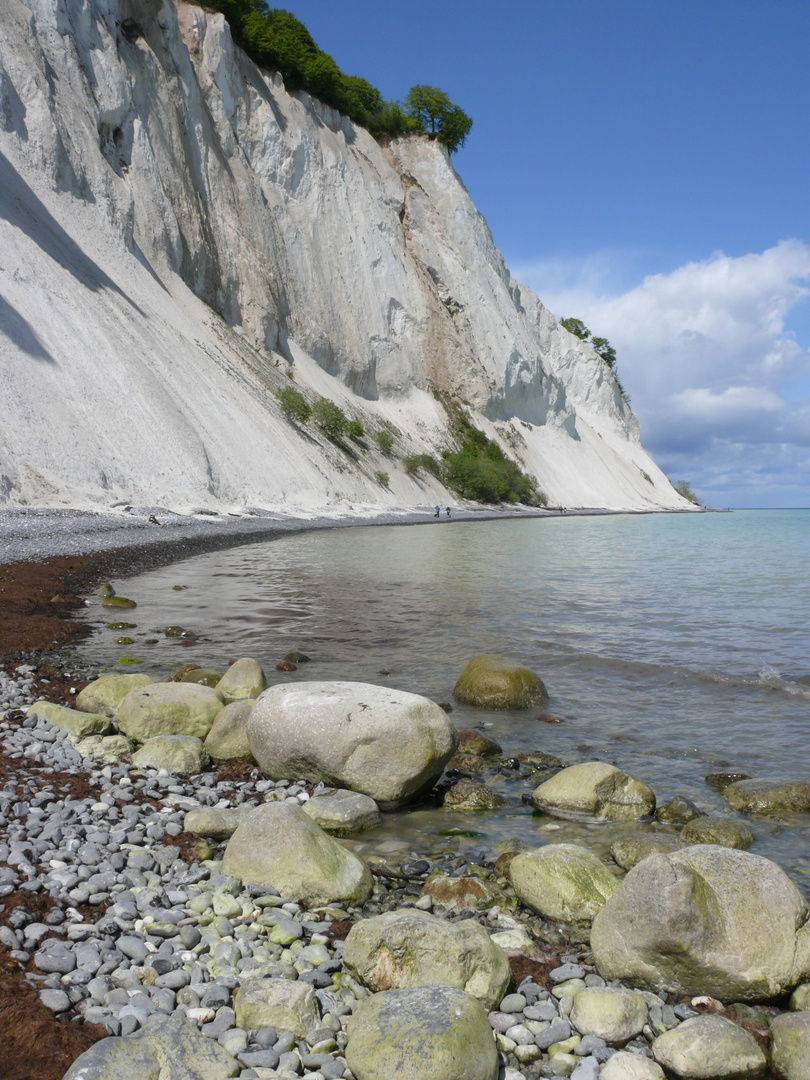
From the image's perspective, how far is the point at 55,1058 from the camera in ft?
9.50

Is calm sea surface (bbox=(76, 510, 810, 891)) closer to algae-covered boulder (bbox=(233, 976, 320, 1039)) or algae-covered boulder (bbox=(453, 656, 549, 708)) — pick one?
algae-covered boulder (bbox=(453, 656, 549, 708))

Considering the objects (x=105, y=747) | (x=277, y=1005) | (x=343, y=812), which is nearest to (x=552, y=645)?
(x=343, y=812)

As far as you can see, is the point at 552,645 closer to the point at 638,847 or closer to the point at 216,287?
the point at 638,847

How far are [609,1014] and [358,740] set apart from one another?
300 cm

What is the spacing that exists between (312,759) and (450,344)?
66.4 meters

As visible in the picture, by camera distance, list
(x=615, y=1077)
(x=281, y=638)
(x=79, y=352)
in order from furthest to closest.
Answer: (x=79, y=352)
(x=281, y=638)
(x=615, y=1077)

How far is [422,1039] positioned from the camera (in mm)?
3051

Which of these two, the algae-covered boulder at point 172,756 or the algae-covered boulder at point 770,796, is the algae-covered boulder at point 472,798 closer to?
the algae-covered boulder at point 770,796

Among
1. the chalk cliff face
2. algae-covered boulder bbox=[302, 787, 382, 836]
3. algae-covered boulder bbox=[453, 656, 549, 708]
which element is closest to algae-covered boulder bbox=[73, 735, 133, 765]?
algae-covered boulder bbox=[302, 787, 382, 836]

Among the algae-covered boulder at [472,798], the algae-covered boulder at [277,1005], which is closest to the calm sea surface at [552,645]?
the algae-covered boulder at [472,798]

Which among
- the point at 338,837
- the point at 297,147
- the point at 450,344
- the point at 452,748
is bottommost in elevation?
the point at 338,837

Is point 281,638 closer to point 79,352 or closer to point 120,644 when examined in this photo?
point 120,644

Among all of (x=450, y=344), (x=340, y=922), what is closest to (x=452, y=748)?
(x=340, y=922)

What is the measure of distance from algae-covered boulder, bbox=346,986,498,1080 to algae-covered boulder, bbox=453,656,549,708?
5611 millimetres
